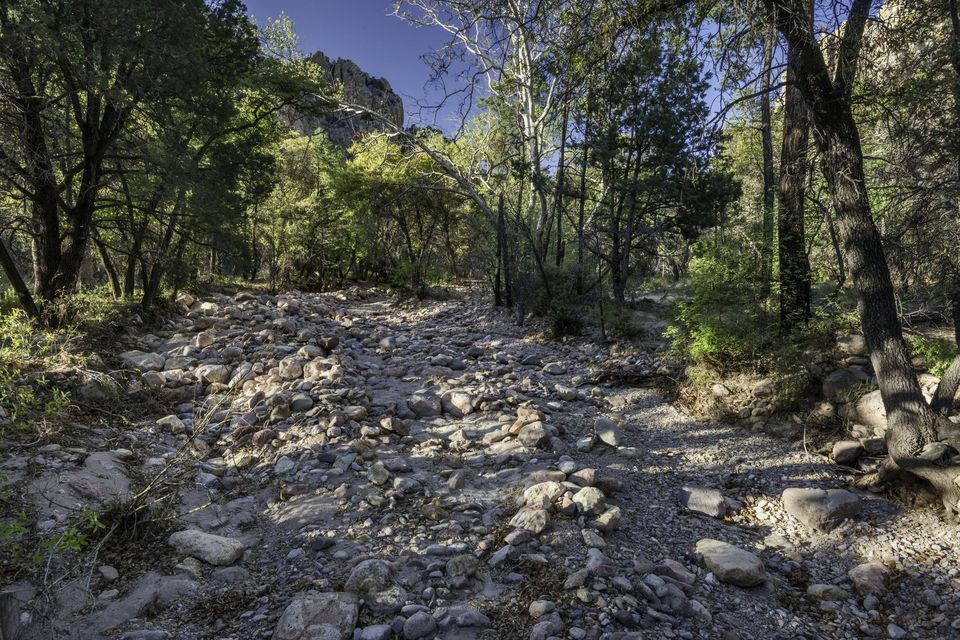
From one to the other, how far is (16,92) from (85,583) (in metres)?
7.44

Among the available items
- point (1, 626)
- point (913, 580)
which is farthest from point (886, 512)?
point (1, 626)

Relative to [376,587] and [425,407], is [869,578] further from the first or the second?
[425,407]

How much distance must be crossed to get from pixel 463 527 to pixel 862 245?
3907mm

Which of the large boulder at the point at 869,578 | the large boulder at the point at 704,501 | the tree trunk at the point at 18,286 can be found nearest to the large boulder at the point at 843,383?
the large boulder at the point at 704,501

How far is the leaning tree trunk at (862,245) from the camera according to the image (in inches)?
148

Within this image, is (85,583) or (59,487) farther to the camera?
(59,487)

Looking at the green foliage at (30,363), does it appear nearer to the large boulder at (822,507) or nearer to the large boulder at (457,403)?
the large boulder at (457,403)

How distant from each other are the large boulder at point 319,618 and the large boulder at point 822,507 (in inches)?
130

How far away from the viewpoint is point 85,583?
2.73 meters

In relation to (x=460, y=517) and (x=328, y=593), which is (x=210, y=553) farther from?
(x=460, y=517)

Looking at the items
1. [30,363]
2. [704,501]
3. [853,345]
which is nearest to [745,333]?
[853,345]

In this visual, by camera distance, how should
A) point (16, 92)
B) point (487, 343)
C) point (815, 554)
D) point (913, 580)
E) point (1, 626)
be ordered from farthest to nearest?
1. point (487, 343)
2. point (16, 92)
3. point (815, 554)
4. point (913, 580)
5. point (1, 626)

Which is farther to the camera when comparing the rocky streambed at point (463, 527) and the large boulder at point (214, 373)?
the large boulder at point (214, 373)

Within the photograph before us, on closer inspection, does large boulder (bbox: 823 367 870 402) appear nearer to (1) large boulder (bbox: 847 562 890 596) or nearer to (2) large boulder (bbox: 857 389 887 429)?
(2) large boulder (bbox: 857 389 887 429)
